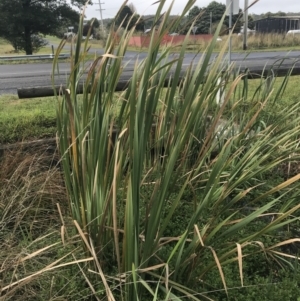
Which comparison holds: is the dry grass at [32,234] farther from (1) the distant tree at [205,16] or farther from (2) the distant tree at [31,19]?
(2) the distant tree at [31,19]

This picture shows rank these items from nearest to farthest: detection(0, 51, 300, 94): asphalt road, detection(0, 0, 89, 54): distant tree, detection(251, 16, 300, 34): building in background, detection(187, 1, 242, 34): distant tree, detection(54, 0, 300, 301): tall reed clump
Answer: detection(54, 0, 300, 301): tall reed clump → detection(187, 1, 242, 34): distant tree → detection(0, 51, 300, 94): asphalt road → detection(0, 0, 89, 54): distant tree → detection(251, 16, 300, 34): building in background

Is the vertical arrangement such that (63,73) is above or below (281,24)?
below

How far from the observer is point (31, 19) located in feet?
75.6

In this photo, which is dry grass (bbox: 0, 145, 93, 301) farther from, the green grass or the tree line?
the tree line

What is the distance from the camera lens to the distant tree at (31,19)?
2289cm

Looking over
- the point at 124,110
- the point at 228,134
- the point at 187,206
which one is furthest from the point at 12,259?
the point at 228,134

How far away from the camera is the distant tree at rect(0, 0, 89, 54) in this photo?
22.9m

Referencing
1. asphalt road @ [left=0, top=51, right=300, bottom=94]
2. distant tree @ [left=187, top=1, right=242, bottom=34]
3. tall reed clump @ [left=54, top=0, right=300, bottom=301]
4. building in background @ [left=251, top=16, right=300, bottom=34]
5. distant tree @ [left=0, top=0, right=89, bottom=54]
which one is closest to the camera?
tall reed clump @ [left=54, top=0, right=300, bottom=301]

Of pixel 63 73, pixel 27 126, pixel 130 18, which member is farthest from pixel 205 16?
pixel 63 73

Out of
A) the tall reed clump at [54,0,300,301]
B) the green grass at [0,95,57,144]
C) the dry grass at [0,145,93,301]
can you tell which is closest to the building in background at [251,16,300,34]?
the green grass at [0,95,57,144]

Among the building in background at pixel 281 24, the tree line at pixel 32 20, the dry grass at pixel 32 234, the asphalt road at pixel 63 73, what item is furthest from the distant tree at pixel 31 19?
the dry grass at pixel 32 234

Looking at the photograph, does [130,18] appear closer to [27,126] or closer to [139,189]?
[139,189]

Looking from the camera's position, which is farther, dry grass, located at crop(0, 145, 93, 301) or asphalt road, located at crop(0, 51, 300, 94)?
asphalt road, located at crop(0, 51, 300, 94)

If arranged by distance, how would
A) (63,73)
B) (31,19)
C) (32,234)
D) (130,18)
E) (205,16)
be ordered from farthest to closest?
(31,19) → (63,73) → (205,16) → (32,234) → (130,18)
